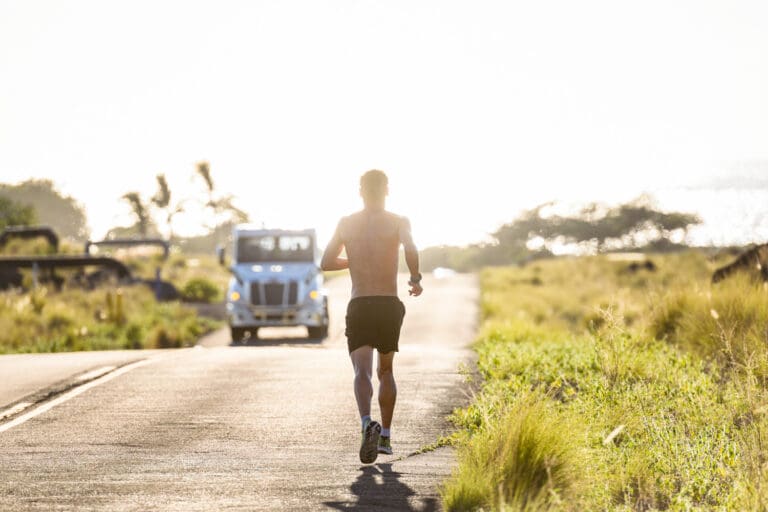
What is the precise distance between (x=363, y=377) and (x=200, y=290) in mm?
33662

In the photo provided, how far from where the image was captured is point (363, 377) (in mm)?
7504

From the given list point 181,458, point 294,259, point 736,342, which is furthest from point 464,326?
point 181,458

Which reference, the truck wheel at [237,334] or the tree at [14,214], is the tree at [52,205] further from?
the truck wheel at [237,334]

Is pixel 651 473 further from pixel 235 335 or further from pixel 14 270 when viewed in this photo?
pixel 14 270

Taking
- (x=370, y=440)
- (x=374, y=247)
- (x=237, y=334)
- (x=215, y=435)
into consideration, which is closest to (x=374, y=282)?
(x=374, y=247)

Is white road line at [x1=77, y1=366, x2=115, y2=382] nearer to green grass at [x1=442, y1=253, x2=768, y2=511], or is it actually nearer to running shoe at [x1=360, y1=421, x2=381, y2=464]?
green grass at [x1=442, y1=253, x2=768, y2=511]

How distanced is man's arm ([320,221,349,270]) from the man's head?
32cm

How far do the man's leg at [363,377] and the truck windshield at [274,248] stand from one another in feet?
57.4

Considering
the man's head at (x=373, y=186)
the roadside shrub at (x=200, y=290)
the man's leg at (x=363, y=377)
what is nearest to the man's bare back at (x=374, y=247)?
the man's head at (x=373, y=186)

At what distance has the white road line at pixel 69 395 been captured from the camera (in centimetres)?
970

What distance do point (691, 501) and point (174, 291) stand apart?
108ft

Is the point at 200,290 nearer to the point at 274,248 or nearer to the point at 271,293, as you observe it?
the point at 274,248

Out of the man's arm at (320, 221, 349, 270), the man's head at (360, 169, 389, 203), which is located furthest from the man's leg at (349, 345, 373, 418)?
the man's head at (360, 169, 389, 203)

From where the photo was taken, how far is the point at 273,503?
6473mm
